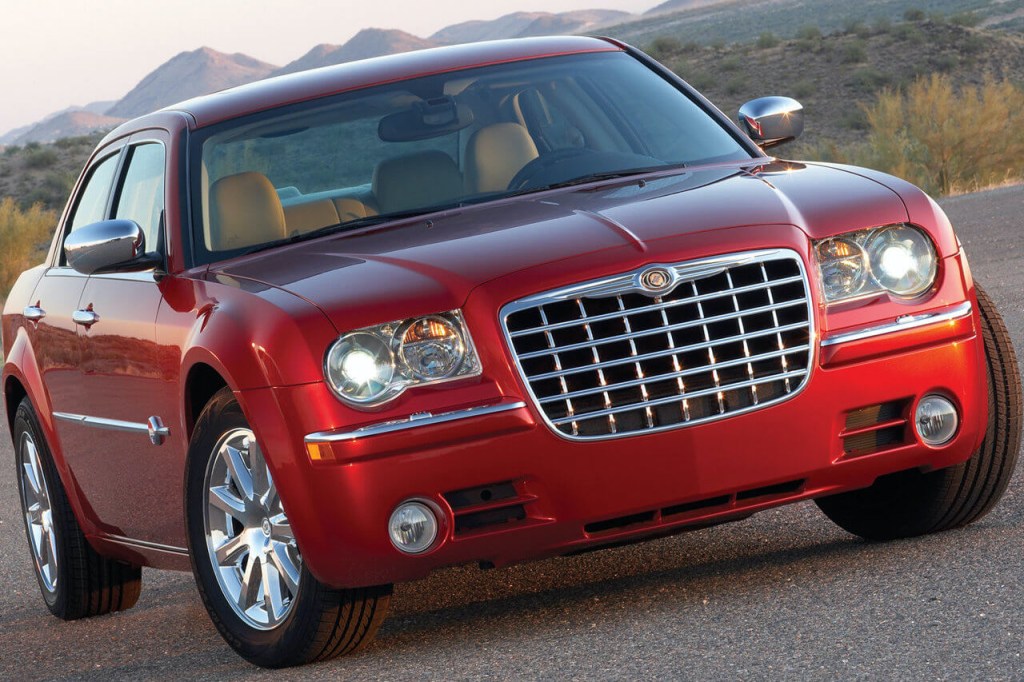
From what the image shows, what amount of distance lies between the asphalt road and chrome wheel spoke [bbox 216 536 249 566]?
1.03ft

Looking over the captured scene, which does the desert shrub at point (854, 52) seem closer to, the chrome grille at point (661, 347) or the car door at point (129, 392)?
the car door at point (129, 392)

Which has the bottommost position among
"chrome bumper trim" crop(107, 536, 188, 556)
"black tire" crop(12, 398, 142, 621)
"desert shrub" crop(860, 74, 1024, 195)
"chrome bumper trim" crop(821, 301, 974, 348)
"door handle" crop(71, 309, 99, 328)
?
"desert shrub" crop(860, 74, 1024, 195)

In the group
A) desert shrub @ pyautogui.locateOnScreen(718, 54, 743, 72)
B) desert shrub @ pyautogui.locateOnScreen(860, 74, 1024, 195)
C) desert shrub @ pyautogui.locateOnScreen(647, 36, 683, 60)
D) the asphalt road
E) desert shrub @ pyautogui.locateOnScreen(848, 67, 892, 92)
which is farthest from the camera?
desert shrub @ pyautogui.locateOnScreen(647, 36, 683, 60)

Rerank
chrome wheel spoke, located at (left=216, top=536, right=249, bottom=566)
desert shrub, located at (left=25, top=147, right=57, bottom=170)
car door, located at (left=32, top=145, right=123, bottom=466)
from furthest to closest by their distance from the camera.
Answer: desert shrub, located at (left=25, top=147, right=57, bottom=170), car door, located at (left=32, top=145, right=123, bottom=466), chrome wheel spoke, located at (left=216, top=536, right=249, bottom=566)

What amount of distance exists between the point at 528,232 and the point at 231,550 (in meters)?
1.24

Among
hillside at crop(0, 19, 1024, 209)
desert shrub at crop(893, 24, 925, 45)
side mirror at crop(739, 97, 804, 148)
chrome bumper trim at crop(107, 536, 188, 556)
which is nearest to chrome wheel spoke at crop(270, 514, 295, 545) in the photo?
chrome bumper trim at crop(107, 536, 188, 556)

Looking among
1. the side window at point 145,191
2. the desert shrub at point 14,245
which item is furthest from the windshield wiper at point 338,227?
the desert shrub at point 14,245

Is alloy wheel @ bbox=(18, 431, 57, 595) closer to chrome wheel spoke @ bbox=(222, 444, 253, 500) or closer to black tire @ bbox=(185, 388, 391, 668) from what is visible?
black tire @ bbox=(185, 388, 391, 668)

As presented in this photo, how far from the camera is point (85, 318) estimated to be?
227 inches

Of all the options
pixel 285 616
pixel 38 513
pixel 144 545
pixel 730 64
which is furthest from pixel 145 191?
pixel 730 64

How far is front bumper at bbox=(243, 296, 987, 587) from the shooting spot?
4.12 m

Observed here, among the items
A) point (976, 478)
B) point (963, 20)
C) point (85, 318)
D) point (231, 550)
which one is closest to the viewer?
point (231, 550)

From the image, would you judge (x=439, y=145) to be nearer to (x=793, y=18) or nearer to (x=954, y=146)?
(x=954, y=146)

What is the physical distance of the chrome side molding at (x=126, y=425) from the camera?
5125 millimetres
